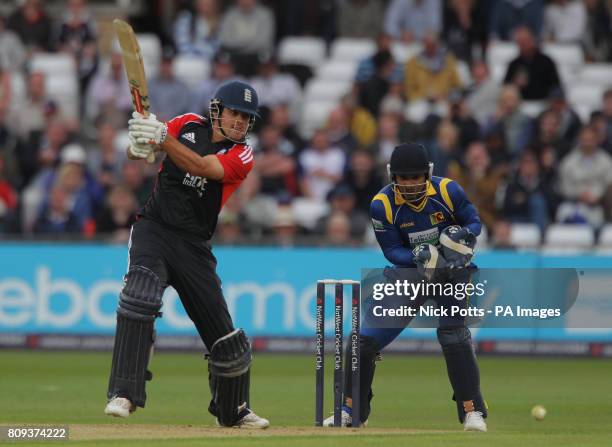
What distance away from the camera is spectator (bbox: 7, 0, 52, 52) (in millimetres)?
23141

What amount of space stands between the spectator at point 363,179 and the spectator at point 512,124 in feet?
6.00

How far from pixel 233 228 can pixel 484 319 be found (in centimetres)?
801

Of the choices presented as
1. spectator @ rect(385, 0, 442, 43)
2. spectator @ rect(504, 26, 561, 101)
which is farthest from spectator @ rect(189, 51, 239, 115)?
spectator @ rect(504, 26, 561, 101)

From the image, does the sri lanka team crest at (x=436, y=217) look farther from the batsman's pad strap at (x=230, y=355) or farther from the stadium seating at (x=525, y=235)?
the stadium seating at (x=525, y=235)

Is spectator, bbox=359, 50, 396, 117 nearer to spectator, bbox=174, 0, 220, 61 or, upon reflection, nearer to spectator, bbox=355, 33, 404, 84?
spectator, bbox=355, 33, 404, 84

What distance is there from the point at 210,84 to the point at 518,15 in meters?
4.90

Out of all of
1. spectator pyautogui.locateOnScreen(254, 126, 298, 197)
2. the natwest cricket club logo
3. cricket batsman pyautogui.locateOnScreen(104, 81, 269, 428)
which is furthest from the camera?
spectator pyautogui.locateOnScreen(254, 126, 298, 197)

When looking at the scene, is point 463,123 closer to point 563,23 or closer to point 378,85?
point 378,85

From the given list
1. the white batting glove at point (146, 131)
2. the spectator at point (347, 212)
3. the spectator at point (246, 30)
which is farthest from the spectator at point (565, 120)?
the white batting glove at point (146, 131)

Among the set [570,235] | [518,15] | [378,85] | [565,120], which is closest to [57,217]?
[378,85]

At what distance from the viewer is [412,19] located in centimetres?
2273

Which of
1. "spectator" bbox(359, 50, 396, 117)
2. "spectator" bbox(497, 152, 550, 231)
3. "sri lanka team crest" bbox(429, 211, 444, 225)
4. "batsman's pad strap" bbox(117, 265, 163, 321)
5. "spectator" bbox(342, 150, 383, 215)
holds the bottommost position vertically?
"batsman's pad strap" bbox(117, 265, 163, 321)

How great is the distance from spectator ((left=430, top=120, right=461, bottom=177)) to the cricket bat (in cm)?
977

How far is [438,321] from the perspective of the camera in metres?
10.9
